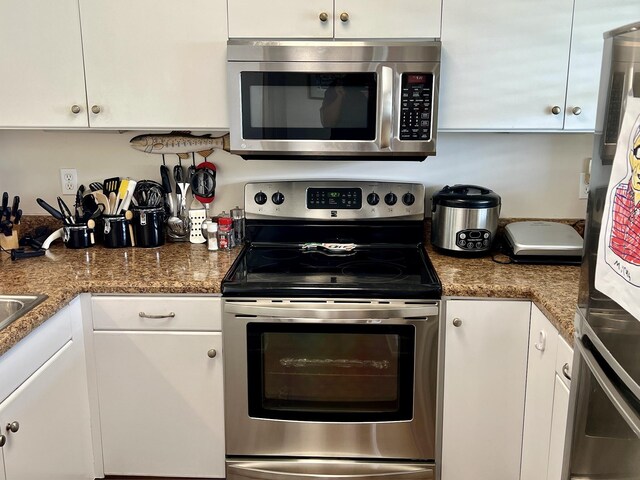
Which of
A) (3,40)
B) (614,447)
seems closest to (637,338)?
(614,447)

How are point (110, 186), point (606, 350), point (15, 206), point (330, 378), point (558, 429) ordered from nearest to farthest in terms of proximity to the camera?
point (606, 350)
point (558, 429)
point (330, 378)
point (15, 206)
point (110, 186)

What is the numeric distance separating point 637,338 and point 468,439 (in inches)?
41.7

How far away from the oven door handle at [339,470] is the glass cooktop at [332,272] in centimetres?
60

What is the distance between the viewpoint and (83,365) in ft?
6.37

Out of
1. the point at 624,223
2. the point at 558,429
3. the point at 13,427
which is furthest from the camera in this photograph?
the point at 558,429

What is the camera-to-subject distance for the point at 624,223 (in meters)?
1.06

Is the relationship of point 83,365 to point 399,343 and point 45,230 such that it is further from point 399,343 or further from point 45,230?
point 399,343

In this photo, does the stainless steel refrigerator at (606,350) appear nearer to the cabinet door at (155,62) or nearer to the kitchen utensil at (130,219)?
the cabinet door at (155,62)

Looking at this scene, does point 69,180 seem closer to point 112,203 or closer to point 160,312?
point 112,203

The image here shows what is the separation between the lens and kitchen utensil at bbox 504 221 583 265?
2059mm

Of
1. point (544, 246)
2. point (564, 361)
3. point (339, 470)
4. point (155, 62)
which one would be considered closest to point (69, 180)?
point (155, 62)

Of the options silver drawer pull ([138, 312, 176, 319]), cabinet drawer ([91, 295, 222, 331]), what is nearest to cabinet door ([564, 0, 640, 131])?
cabinet drawer ([91, 295, 222, 331])

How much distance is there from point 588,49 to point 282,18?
103 cm

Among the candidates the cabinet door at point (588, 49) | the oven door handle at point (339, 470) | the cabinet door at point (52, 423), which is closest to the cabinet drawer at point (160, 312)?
the cabinet door at point (52, 423)
